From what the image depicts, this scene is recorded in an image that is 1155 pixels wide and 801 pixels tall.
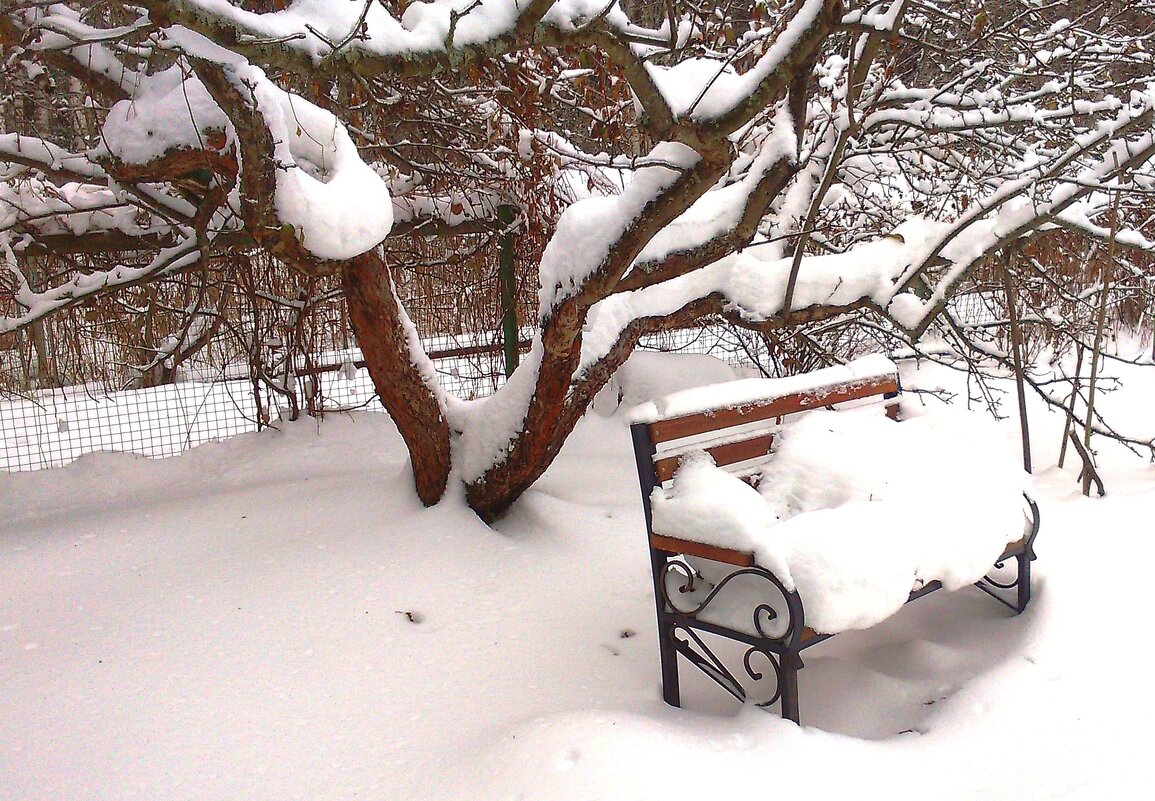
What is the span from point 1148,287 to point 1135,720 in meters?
3.78

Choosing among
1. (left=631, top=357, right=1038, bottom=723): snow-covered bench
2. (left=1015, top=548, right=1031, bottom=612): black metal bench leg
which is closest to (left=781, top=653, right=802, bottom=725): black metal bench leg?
(left=631, top=357, right=1038, bottom=723): snow-covered bench

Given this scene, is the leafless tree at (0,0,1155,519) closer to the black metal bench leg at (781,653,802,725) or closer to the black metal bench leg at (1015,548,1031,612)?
the black metal bench leg at (1015,548,1031,612)

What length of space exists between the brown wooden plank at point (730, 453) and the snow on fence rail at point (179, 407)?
2789mm

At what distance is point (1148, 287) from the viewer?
17.8 feet

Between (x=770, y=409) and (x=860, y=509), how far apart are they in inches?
22.0

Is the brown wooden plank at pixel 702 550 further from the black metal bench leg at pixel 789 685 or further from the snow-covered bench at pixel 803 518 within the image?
the black metal bench leg at pixel 789 685

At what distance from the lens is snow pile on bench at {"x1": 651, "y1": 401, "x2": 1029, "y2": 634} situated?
2.68 meters

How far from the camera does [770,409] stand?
3309 mm

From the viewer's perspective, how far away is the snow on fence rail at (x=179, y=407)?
531cm

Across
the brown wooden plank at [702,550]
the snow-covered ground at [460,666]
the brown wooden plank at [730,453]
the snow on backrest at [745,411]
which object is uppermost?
the snow on backrest at [745,411]

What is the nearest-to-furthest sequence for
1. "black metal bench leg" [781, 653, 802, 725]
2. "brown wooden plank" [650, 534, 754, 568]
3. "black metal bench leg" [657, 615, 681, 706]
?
"black metal bench leg" [781, 653, 802, 725], "brown wooden plank" [650, 534, 754, 568], "black metal bench leg" [657, 615, 681, 706]

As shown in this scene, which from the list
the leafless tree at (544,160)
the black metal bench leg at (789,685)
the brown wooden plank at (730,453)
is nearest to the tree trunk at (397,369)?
the leafless tree at (544,160)

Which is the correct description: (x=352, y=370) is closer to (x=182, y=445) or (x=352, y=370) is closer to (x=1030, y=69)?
(x=182, y=445)

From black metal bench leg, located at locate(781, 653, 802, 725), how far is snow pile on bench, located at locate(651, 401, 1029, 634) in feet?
0.41
